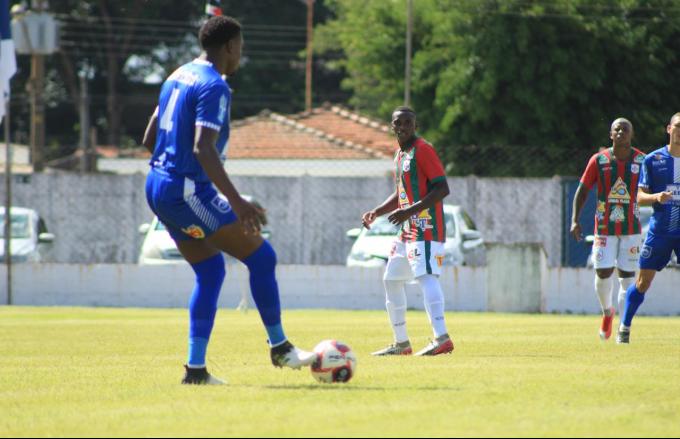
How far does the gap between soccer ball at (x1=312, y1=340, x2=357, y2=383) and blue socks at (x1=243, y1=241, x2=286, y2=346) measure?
27 centimetres

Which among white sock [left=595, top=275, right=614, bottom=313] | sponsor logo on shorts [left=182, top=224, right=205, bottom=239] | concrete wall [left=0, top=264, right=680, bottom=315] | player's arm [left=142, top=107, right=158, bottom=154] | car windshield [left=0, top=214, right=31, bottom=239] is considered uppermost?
player's arm [left=142, top=107, right=158, bottom=154]

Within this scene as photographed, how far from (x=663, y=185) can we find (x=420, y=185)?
267 cm

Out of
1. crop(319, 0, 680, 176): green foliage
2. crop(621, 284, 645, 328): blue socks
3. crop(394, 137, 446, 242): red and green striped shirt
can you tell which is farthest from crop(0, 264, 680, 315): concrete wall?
crop(319, 0, 680, 176): green foliage

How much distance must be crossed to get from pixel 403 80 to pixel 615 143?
921 inches

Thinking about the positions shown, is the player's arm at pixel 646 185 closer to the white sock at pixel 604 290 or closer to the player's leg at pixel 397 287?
the white sock at pixel 604 290

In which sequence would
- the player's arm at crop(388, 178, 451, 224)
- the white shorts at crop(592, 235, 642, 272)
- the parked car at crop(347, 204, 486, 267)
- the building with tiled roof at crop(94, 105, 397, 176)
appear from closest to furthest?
the player's arm at crop(388, 178, 451, 224)
the white shorts at crop(592, 235, 642, 272)
the parked car at crop(347, 204, 486, 267)
the building with tiled roof at crop(94, 105, 397, 176)

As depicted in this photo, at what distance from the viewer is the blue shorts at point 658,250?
41.7 feet

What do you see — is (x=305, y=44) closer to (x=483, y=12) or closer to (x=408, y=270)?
(x=483, y=12)

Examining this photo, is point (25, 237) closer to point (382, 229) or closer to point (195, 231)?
point (382, 229)

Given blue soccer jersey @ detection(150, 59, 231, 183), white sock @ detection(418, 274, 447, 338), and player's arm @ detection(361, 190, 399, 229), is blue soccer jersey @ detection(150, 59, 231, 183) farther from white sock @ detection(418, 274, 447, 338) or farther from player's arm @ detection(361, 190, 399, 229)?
white sock @ detection(418, 274, 447, 338)

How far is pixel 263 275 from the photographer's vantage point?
27.2 ft

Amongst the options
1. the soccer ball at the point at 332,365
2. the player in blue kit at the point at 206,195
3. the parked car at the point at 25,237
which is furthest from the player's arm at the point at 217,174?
the parked car at the point at 25,237

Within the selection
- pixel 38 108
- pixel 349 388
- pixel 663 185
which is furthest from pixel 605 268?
pixel 38 108

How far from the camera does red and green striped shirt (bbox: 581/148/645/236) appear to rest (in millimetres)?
13477
